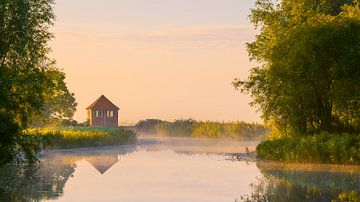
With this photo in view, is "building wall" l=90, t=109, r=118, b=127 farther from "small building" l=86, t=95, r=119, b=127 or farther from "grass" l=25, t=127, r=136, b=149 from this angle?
"grass" l=25, t=127, r=136, b=149

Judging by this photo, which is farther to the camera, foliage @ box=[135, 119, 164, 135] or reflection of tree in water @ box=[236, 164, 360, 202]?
foliage @ box=[135, 119, 164, 135]

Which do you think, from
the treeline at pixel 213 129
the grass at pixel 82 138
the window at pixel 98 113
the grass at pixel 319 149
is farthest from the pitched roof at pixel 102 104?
the grass at pixel 319 149

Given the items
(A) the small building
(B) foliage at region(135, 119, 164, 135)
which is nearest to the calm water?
(A) the small building

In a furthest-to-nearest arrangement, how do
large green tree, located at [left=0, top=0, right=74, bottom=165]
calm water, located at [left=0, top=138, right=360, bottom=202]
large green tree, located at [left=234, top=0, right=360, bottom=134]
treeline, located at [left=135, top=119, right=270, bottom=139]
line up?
treeline, located at [left=135, top=119, right=270, bottom=139] → large green tree, located at [left=234, top=0, right=360, bottom=134] → large green tree, located at [left=0, top=0, right=74, bottom=165] → calm water, located at [left=0, top=138, right=360, bottom=202]

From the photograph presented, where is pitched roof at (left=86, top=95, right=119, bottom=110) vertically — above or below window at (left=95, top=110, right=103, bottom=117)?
above

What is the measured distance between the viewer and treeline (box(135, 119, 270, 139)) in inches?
4171

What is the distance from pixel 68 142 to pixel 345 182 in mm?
37014

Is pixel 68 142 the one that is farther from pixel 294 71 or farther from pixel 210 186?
pixel 210 186

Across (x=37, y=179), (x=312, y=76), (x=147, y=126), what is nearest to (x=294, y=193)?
(x=37, y=179)

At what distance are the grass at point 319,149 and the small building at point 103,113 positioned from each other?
226 ft

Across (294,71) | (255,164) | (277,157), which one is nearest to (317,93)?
(294,71)

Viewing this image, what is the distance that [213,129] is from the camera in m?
108

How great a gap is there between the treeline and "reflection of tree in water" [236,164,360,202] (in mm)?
67004

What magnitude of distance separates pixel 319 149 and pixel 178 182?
17.0m
